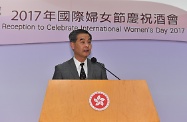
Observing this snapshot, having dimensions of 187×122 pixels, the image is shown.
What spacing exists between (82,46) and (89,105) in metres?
0.95

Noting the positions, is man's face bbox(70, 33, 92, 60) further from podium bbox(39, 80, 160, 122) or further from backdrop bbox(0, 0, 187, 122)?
podium bbox(39, 80, 160, 122)

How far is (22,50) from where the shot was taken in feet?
7.60

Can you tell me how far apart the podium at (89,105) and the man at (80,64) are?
0.78 meters

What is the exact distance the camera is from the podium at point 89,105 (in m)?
1.39

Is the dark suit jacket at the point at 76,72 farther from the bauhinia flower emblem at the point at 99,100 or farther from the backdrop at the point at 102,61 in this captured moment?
the bauhinia flower emblem at the point at 99,100

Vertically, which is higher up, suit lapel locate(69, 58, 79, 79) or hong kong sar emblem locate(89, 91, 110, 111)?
suit lapel locate(69, 58, 79, 79)

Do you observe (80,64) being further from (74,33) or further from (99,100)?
(99,100)

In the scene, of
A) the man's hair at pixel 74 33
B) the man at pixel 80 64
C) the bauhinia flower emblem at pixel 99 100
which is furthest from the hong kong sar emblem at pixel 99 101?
the man's hair at pixel 74 33

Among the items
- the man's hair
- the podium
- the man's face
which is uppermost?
the man's hair

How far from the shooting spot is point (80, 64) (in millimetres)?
2311

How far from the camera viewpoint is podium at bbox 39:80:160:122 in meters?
1.39

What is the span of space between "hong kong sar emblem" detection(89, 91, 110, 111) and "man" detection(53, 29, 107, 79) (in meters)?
0.80

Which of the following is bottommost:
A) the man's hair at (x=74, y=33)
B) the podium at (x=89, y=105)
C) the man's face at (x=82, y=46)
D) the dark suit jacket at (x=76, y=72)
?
the podium at (x=89, y=105)

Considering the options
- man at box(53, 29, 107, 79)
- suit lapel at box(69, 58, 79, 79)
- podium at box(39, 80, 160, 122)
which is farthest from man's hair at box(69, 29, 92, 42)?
podium at box(39, 80, 160, 122)
